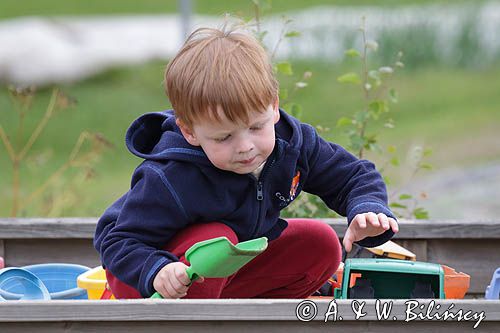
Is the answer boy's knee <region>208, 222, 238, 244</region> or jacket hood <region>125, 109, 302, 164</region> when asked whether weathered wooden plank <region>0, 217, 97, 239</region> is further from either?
boy's knee <region>208, 222, 238, 244</region>

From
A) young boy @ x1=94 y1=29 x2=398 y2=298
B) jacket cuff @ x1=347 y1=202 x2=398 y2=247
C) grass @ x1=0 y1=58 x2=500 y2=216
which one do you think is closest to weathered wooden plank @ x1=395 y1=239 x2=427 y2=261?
young boy @ x1=94 y1=29 x2=398 y2=298

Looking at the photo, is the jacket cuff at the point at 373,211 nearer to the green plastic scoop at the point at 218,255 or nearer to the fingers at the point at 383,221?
the fingers at the point at 383,221

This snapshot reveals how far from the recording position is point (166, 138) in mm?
2402

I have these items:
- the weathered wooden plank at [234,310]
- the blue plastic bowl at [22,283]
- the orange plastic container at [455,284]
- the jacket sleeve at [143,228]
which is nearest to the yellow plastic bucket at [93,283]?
the blue plastic bowl at [22,283]

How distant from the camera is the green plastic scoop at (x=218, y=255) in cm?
203

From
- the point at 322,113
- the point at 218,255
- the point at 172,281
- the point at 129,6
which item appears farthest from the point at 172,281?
the point at 129,6

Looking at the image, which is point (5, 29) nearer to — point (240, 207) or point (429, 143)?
point (429, 143)

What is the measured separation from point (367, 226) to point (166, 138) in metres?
0.53

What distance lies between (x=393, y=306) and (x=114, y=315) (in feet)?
1.81

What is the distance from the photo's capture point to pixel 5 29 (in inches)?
426

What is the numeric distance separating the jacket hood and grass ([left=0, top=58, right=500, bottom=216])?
3.92 meters

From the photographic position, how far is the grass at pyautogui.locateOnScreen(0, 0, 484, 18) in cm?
1505

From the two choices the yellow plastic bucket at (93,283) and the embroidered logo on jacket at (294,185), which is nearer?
the embroidered logo on jacket at (294,185)

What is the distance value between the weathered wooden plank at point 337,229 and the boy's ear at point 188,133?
2.72ft
